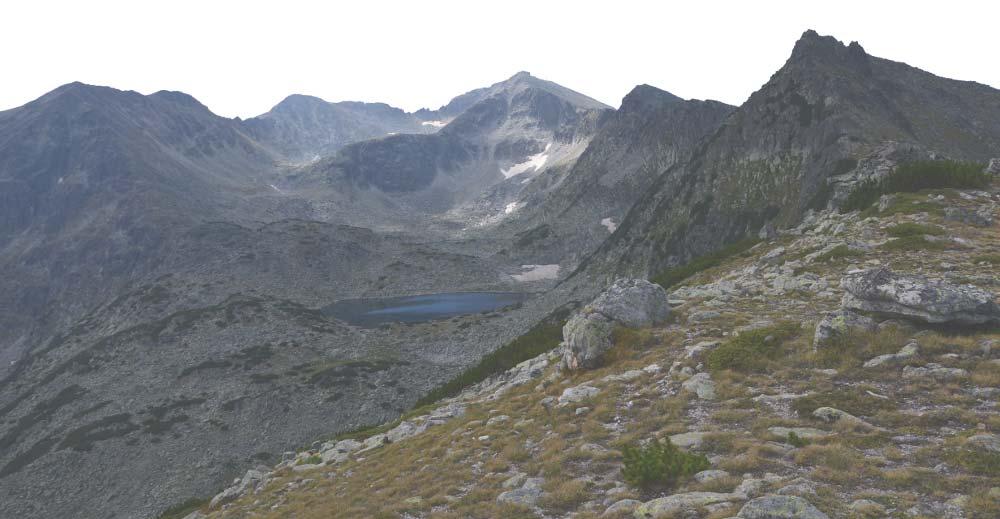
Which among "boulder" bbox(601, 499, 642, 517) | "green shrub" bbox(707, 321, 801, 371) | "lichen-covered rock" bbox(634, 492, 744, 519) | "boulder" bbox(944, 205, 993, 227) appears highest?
"boulder" bbox(944, 205, 993, 227)

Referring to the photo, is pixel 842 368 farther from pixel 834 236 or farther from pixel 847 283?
pixel 834 236

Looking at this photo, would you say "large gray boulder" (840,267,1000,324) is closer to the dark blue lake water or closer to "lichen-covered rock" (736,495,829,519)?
"lichen-covered rock" (736,495,829,519)

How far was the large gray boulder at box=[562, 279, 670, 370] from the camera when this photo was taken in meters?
22.0

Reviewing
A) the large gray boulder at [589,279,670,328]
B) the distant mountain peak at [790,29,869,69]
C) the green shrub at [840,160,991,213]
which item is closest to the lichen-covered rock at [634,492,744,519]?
the large gray boulder at [589,279,670,328]

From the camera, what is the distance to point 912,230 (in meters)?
29.3

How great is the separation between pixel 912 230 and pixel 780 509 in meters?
28.7

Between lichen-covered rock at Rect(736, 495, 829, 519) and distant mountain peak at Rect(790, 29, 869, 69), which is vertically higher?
distant mountain peak at Rect(790, 29, 869, 69)

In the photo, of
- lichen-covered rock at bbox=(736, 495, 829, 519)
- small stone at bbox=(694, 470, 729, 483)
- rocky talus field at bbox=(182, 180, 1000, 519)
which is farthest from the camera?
small stone at bbox=(694, 470, 729, 483)

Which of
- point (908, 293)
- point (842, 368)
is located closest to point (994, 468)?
point (842, 368)

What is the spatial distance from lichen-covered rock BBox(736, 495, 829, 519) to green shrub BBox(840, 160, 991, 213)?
39484 mm

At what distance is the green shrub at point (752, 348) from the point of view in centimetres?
1694

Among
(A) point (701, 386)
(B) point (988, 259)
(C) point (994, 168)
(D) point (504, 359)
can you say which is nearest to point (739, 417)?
(A) point (701, 386)

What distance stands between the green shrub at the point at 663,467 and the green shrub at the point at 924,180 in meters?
38.2

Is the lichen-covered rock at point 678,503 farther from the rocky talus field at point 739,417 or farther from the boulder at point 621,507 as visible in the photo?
the boulder at point 621,507
